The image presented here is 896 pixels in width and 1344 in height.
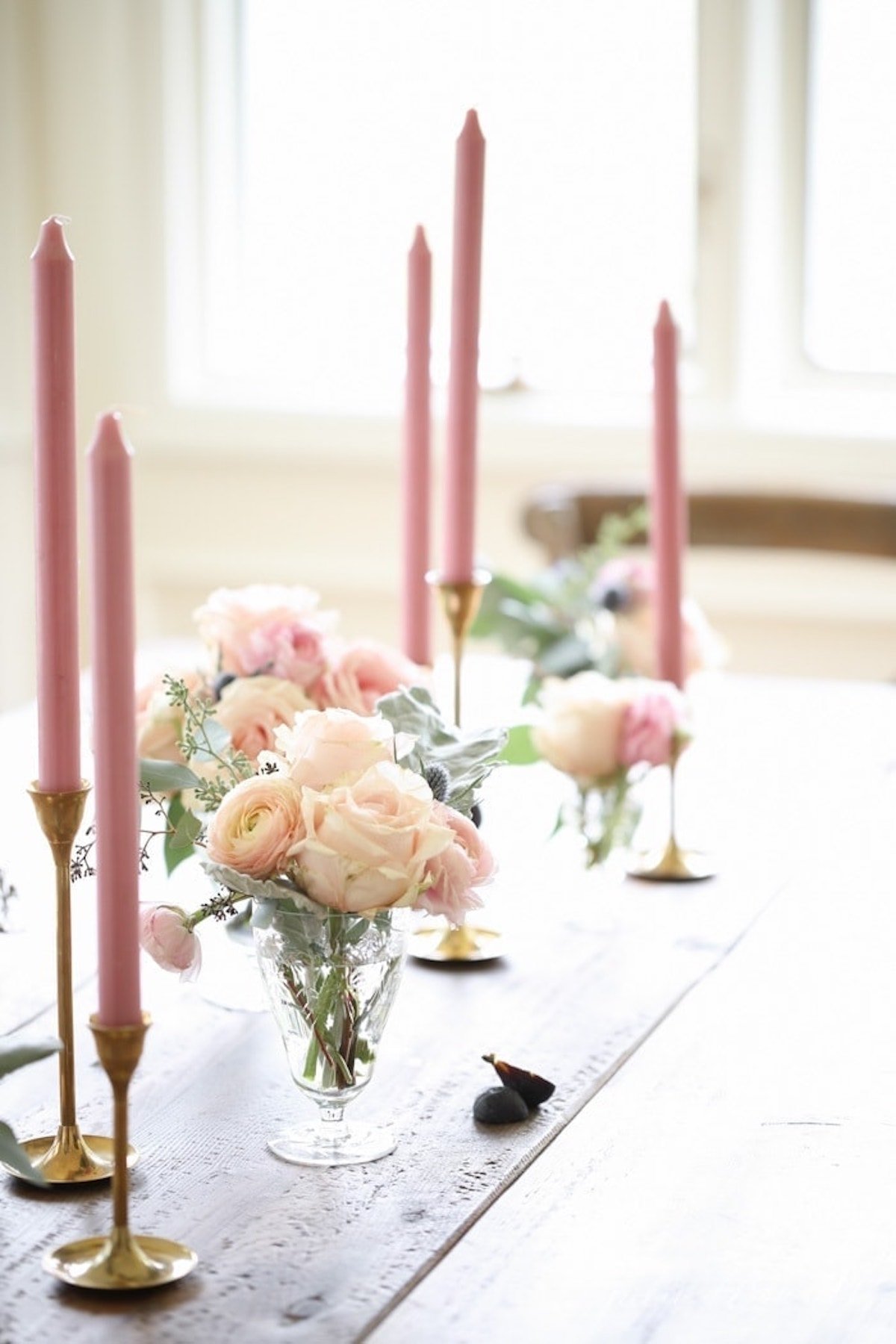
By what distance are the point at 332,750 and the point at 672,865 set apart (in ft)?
1.74

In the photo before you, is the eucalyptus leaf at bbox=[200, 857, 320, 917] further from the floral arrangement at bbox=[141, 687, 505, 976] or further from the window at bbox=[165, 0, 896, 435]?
the window at bbox=[165, 0, 896, 435]

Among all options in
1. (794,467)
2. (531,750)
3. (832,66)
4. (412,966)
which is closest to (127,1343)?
(412,966)

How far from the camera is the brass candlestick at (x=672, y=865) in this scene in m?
1.27

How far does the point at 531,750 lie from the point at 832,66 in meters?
2.08

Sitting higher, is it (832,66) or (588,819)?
(832,66)

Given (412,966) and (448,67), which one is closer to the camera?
(412,966)

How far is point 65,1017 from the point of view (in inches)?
31.4

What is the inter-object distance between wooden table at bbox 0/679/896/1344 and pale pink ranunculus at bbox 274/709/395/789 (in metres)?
0.18

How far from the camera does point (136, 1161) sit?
82 cm

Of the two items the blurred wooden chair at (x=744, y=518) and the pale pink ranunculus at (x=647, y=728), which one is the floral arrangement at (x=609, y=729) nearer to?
the pale pink ranunculus at (x=647, y=728)

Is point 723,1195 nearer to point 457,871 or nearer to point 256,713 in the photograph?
point 457,871

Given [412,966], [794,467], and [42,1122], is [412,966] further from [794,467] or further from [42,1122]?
[794,467]

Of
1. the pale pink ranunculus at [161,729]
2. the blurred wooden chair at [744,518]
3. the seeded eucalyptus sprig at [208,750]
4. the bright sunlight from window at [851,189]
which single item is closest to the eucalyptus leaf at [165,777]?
the seeded eucalyptus sprig at [208,750]

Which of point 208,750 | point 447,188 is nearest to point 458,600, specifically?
point 208,750
